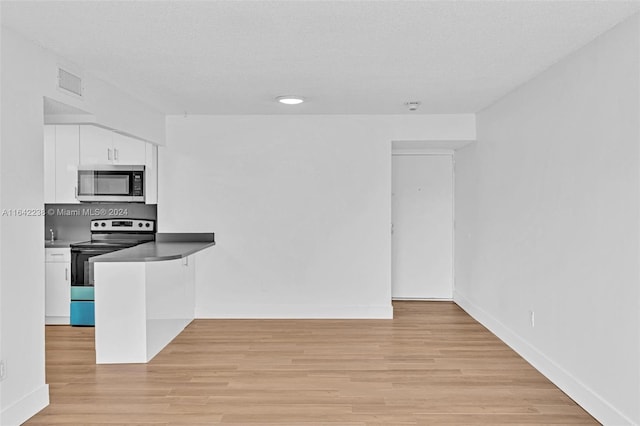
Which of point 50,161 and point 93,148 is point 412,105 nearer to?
point 93,148

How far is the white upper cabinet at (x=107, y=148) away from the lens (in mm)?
5840

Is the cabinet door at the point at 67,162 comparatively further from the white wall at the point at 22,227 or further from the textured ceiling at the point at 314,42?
the white wall at the point at 22,227

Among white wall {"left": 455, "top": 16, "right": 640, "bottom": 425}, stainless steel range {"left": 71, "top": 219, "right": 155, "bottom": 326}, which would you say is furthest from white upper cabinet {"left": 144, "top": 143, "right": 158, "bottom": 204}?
white wall {"left": 455, "top": 16, "right": 640, "bottom": 425}

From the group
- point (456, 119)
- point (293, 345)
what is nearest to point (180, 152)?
point (293, 345)

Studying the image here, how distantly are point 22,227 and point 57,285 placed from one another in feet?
9.38

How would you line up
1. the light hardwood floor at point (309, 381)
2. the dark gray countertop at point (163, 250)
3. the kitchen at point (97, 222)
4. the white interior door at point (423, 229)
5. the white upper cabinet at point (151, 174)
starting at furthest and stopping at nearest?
the white interior door at point (423, 229) → the white upper cabinet at point (151, 174) → the kitchen at point (97, 222) → the dark gray countertop at point (163, 250) → the light hardwood floor at point (309, 381)

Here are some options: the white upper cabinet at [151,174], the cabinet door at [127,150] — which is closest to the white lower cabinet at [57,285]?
the white upper cabinet at [151,174]

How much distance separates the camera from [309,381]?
158 inches

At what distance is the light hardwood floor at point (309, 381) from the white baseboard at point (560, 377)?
7cm

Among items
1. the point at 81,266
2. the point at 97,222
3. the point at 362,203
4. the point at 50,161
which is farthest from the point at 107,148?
the point at 362,203

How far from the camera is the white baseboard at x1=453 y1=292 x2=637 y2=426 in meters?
3.16

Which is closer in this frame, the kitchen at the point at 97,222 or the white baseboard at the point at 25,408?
the white baseboard at the point at 25,408

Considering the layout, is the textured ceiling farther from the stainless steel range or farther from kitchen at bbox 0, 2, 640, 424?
the stainless steel range

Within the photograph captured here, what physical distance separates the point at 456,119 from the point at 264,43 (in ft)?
11.1
